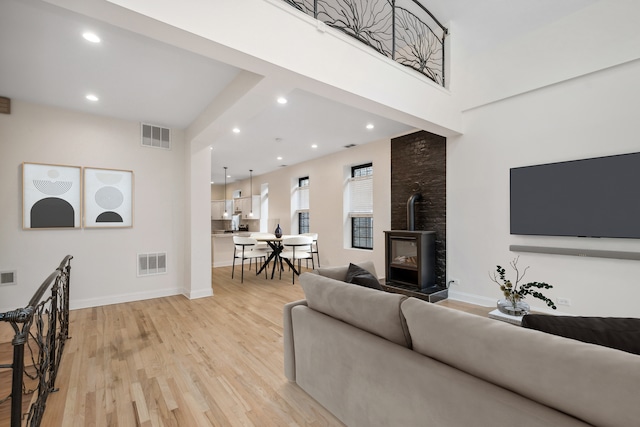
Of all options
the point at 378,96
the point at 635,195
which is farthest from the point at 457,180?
the point at 378,96

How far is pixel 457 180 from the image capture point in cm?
427

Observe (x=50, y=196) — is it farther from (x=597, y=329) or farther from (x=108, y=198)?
(x=597, y=329)

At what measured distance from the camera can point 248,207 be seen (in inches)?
386

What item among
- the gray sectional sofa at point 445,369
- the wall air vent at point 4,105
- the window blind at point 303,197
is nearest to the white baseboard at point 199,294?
the gray sectional sofa at point 445,369

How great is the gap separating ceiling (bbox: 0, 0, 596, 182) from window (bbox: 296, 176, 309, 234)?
2793 mm

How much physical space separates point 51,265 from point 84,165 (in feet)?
4.60

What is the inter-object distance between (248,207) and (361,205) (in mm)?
4912

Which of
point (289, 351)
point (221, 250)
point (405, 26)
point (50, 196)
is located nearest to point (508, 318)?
point (289, 351)

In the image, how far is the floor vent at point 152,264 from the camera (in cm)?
441

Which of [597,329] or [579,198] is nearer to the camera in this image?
[597,329]

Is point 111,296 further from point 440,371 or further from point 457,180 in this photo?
point 457,180

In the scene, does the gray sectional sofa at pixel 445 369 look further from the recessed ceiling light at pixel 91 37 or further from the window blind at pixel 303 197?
the window blind at pixel 303 197

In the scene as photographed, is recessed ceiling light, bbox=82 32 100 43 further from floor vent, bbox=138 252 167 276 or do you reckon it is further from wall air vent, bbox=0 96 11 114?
floor vent, bbox=138 252 167 276

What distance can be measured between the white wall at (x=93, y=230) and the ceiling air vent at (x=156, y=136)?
9 cm
